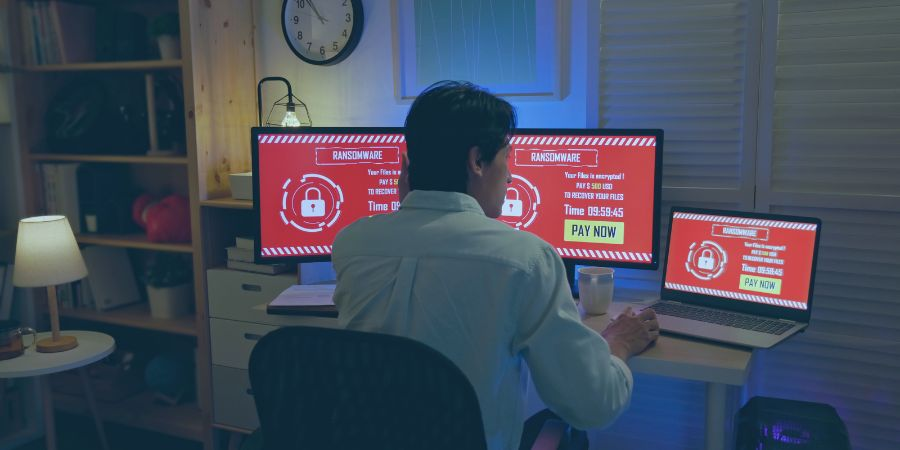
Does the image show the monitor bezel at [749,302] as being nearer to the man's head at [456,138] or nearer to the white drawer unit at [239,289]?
the man's head at [456,138]

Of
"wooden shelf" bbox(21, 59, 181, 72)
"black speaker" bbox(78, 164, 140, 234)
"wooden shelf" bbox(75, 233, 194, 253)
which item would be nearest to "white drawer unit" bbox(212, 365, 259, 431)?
"wooden shelf" bbox(75, 233, 194, 253)

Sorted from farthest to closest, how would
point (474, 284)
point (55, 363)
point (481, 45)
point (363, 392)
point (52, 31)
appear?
point (52, 31), point (481, 45), point (55, 363), point (474, 284), point (363, 392)

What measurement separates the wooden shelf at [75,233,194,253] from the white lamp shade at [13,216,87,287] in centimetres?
39

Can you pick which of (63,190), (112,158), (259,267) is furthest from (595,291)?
(63,190)

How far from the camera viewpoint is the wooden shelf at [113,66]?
271 centimetres

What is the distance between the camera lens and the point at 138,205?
10.1 feet

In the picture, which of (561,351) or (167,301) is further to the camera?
(167,301)

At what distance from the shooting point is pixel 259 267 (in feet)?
8.53

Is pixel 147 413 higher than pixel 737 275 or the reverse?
the reverse

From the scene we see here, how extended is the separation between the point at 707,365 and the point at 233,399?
1.77m

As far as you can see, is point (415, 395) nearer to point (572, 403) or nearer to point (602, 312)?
point (572, 403)

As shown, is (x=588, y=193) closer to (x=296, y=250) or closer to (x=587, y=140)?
(x=587, y=140)

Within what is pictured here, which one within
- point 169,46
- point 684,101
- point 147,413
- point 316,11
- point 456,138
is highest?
point 316,11

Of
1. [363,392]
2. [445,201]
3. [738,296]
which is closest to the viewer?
[363,392]
